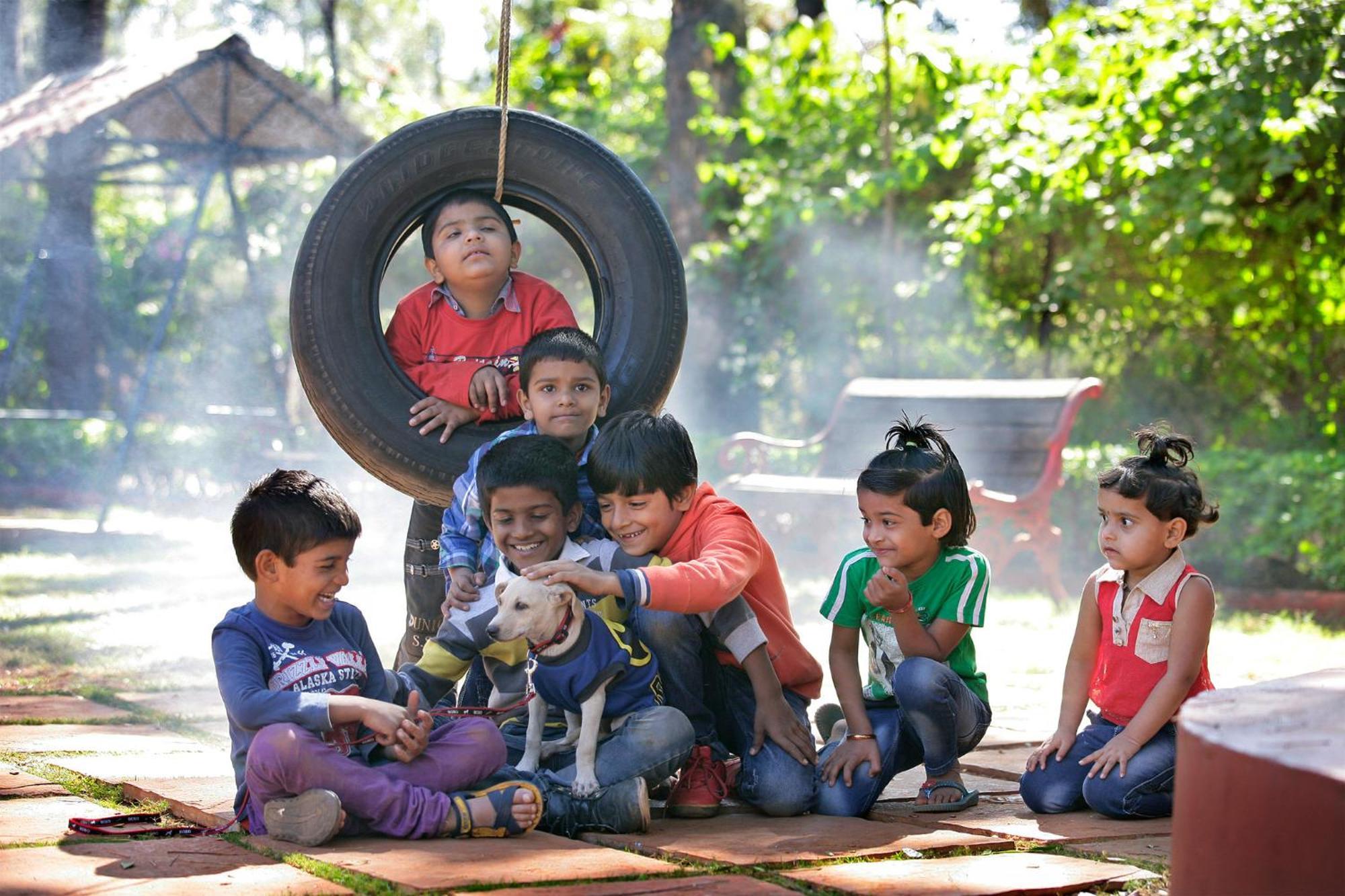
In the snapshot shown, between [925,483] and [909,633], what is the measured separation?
0.33 meters

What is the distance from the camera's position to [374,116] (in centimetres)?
1523

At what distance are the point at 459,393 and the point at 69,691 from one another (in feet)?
5.68

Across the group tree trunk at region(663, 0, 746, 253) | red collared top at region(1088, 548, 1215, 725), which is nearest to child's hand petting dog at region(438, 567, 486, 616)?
red collared top at region(1088, 548, 1215, 725)

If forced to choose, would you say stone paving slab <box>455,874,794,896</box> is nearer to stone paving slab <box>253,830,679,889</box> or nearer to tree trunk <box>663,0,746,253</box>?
stone paving slab <box>253,830,679,889</box>

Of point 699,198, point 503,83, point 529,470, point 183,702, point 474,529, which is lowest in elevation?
point 183,702

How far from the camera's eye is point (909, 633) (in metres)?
3.23

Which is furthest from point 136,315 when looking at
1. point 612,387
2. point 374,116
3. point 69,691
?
point 612,387

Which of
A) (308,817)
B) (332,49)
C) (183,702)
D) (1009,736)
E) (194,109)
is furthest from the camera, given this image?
(332,49)

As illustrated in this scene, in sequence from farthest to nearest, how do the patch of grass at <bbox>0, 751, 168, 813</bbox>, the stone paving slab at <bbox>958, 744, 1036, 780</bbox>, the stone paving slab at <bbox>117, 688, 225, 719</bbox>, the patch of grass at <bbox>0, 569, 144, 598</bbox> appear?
the patch of grass at <bbox>0, 569, 144, 598</bbox> → the stone paving slab at <bbox>117, 688, 225, 719</bbox> → the stone paving slab at <bbox>958, 744, 1036, 780</bbox> → the patch of grass at <bbox>0, 751, 168, 813</bbox>

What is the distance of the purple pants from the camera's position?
103 inches

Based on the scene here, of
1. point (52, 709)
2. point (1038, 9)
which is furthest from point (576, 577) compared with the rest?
point (1038, 9)

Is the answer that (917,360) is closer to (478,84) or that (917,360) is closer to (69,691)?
(69,691)

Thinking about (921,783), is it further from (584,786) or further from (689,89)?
(689,89)

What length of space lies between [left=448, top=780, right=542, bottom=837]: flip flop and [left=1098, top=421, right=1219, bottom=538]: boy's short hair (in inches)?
54.1
